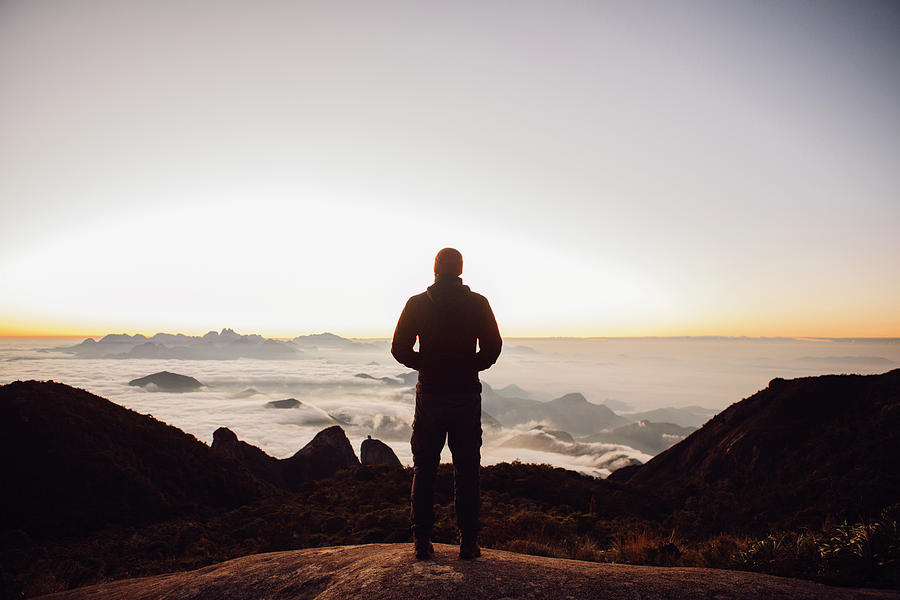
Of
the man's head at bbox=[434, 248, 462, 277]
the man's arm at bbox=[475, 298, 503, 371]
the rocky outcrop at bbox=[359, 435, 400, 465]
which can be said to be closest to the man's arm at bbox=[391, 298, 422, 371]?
the man's head at bbox=[434, 248, 462, 277]

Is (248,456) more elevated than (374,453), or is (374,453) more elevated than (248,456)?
(248,456)

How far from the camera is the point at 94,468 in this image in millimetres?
19703

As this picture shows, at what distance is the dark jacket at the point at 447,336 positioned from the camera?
460 cm

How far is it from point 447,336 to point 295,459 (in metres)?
43.7

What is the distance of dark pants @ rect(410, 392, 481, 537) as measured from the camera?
14.7ft

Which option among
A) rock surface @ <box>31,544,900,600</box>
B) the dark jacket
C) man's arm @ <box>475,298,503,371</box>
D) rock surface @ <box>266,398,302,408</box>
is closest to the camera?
rock surface @ <box>31,544,900,600</box>

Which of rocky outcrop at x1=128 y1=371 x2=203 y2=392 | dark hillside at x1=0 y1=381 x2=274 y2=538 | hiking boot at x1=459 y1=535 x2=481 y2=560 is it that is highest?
hiking boot at x1=459 y1=535 x2=481 y2=560

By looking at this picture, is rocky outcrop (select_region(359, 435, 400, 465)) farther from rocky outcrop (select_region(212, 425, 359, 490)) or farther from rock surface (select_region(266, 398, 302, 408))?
rock surface (select_region(266, 398, 302, 408))

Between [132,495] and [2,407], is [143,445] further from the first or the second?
[2,407]

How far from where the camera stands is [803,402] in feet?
82.9

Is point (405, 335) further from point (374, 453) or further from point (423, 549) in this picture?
point (374, 453)

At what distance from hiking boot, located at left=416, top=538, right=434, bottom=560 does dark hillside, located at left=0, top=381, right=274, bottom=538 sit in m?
19.6

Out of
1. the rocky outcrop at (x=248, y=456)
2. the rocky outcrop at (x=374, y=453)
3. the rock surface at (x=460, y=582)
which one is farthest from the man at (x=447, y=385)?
the rocky outcrop at (x=374, y=453)

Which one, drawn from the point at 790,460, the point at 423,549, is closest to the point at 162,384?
the point at 790,460
